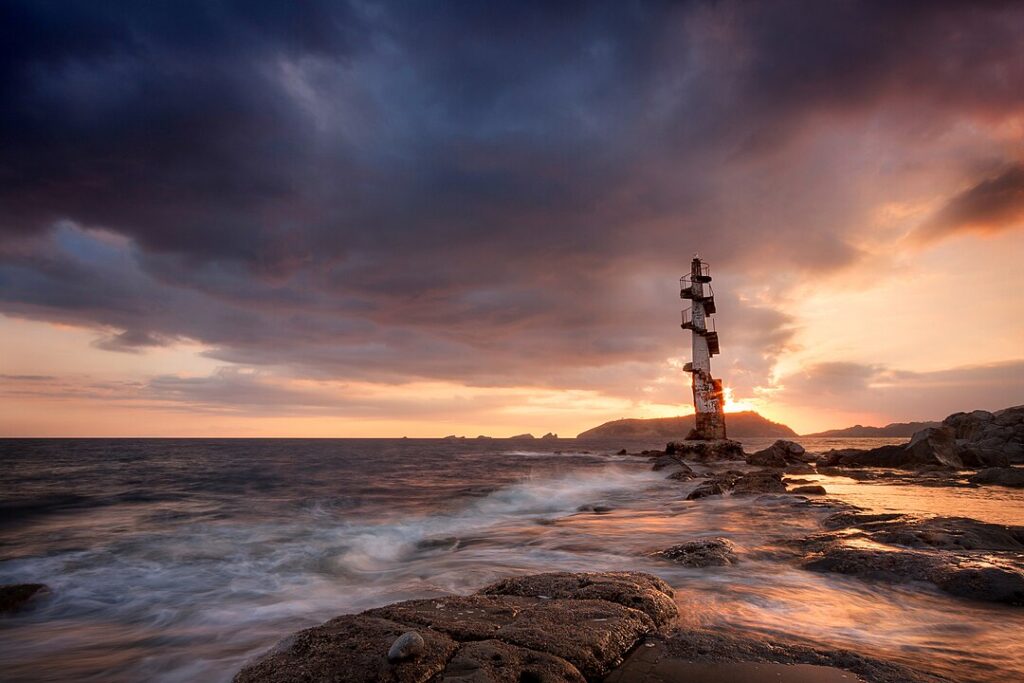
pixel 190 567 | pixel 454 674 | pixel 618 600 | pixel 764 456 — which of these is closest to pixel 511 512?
pixel 190 567

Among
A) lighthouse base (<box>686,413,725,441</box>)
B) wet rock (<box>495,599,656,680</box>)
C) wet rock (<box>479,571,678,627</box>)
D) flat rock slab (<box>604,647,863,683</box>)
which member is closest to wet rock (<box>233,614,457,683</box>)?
wet rock (<box>495,599,656,680</box>)

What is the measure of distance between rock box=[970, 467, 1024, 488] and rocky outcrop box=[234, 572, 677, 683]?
59.0 ft

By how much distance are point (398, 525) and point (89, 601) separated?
6747 millimetres

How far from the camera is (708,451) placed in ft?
112

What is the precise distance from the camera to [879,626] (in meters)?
4.08

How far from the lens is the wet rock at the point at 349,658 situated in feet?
9.34

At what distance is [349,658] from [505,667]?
39.2 inches

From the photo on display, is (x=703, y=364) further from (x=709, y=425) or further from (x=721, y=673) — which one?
(x=721, y=673)

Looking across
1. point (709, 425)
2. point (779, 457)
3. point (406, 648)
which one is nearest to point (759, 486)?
point (406, 648)

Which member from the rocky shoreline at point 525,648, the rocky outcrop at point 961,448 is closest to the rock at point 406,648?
the rocky shoreline at point 525,648

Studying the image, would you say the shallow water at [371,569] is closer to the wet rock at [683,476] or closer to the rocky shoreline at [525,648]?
the rocky shoreline at [525,648]

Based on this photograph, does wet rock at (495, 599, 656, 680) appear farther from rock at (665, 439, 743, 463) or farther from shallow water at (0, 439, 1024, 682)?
rock at (665, 439, 743, 463)

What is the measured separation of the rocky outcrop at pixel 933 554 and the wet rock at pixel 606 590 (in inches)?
104

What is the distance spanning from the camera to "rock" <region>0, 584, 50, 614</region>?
6512mm
